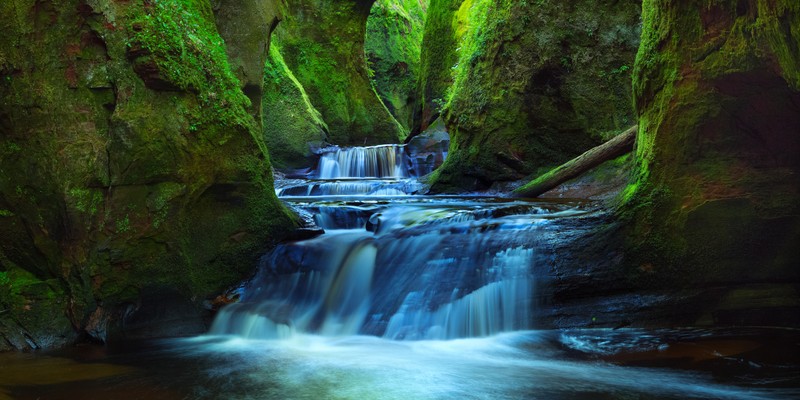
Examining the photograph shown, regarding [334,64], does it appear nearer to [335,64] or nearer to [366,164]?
[335,64]

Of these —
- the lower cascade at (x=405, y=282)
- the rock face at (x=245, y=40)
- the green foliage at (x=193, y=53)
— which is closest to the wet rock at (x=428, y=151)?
the rock face at (x=245, y=40)

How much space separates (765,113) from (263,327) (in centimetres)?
447

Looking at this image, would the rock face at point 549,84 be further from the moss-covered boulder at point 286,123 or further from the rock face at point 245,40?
the moss-covered boulder at point 286,123

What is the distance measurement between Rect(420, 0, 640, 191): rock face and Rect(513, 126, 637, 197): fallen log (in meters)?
1.52

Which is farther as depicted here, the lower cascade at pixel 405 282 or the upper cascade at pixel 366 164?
the upper cascade at pixel 366 164

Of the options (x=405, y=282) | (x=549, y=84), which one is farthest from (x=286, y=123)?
(x=405, y=282)

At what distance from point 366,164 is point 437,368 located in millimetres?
11478

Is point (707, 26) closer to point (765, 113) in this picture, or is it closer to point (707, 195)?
point (765, 113)

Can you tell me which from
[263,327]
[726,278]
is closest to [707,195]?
[726,278]

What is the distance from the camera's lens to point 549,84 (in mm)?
10883

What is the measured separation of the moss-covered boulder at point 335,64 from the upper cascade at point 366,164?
5495mm

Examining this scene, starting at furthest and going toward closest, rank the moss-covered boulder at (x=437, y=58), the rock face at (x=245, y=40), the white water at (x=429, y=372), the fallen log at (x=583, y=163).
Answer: the moss-covered boulder at (x=437, y=58) → the fallen log at (x=583, y=163) → the rock face at (x=245, y=40) → the white water at (x=429, y=372)

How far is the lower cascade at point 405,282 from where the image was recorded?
16.7ft

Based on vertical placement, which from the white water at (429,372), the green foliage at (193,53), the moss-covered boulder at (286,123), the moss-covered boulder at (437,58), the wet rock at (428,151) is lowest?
the white water at (429,372)
